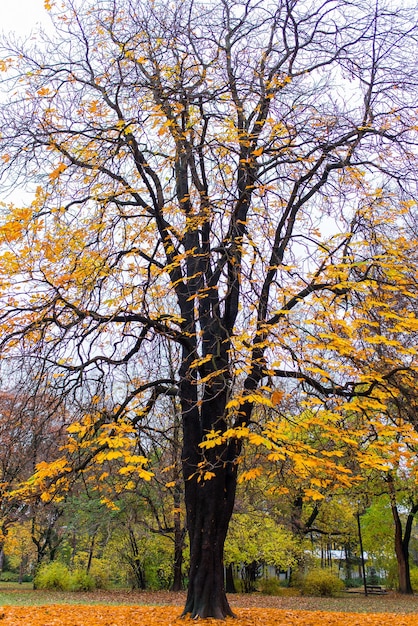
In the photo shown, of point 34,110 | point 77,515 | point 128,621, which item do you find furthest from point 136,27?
point 77,515

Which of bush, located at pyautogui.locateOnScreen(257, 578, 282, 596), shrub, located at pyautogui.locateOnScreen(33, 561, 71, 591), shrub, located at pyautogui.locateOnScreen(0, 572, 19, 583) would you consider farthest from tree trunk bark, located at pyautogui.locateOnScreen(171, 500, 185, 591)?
shrub, located at pyautogui.locateOnScreen(0, 572, 19, 583)

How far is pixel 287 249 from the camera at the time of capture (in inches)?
272

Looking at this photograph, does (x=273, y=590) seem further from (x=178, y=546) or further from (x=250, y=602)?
(x=250, y=602)

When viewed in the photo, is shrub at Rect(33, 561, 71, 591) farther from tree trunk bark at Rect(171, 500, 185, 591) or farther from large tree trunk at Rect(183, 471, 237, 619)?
large tree trunk at Rect(183, 471, 237, 619)

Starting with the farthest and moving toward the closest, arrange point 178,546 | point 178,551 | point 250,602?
point 178,551 → point 178,546 → point 250,602

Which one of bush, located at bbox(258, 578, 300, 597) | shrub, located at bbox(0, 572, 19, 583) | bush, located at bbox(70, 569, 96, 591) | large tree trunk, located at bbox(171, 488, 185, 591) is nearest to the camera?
large tree trunk, located at bbox(171, 488, 185, 591)

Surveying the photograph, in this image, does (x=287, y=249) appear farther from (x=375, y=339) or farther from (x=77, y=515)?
(x=77, y=515)

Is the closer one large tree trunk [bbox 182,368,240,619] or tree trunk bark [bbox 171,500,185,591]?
large tree trunk [bbox 182,368,240,619]

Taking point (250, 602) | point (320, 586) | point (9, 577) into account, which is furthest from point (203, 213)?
point (9, 577)

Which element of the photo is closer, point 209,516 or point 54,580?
point 209,516

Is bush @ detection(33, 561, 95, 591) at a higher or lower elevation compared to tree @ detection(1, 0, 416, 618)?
lower

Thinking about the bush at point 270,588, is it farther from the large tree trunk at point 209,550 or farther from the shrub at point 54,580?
the large tree trunk at point 209,550

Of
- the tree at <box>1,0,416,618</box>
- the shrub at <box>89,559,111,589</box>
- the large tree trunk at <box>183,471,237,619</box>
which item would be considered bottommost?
the shrub at <box>89,559,111,589</box>

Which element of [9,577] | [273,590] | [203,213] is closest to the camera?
[203,213]
